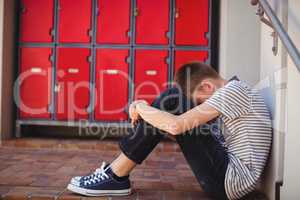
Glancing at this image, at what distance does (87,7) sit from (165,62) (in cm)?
87

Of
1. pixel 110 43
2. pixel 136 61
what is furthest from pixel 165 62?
pixel 110 43

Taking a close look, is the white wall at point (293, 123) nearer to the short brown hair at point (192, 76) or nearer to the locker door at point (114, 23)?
the short brown hair at point (192, 76)

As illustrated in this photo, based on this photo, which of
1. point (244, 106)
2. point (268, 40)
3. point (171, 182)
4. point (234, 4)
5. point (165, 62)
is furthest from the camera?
point (165, 62)

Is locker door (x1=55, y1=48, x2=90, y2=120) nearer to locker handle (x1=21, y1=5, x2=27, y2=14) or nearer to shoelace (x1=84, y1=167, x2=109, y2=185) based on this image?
locker handle (x1=21, y1=5, x2=27, y2=14)

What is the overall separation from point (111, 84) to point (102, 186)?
2.00m

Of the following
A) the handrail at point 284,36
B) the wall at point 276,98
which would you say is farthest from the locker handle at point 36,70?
the handrail at point 284,36

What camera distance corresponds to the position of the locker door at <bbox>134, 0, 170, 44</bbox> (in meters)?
3.96

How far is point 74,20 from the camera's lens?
4.03 meters

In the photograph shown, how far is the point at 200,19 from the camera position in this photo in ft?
13.0

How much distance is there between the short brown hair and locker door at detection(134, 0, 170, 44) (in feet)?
6.47

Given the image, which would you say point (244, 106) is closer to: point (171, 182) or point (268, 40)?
point (268, 40)

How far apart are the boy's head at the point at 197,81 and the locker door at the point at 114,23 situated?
203 cm

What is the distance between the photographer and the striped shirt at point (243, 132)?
1.88 metres

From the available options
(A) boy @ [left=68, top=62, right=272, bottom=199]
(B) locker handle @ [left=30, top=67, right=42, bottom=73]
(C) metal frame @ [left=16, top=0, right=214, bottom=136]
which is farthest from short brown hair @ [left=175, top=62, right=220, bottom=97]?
(B) locker handle @ [left=30, top=67, right=42, bottom=73]
